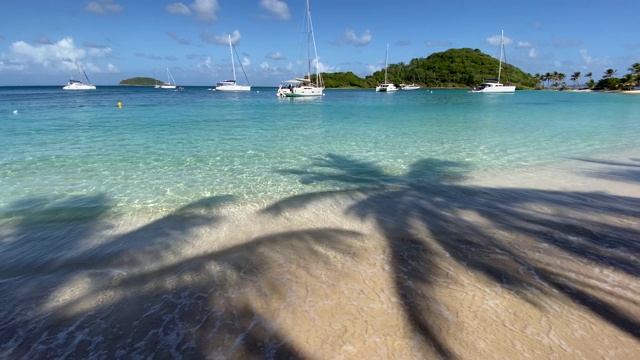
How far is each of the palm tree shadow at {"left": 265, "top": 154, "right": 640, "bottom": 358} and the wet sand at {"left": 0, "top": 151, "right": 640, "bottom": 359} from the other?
34 millimetres

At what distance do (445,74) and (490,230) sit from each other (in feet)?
628

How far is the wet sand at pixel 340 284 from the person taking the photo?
364 cm

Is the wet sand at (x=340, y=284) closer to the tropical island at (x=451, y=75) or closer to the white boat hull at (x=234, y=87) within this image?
the white boat hull at (x=234, y=87)

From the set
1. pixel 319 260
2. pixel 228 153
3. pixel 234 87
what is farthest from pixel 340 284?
pixel 234 87

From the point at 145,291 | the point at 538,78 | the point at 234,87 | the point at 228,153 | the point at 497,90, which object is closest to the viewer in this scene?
the point at 145,291

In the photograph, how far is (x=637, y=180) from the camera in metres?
10.1

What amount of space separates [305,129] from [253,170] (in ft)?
38.9

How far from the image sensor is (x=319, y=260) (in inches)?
216

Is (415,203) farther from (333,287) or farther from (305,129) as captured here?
(305,129)

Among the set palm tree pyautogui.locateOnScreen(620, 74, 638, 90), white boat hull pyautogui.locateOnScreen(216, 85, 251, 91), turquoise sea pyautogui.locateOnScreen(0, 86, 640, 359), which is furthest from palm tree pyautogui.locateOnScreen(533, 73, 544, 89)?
turquoise sea pyautogui.locateOnScreen(0, 86, 640, 359)

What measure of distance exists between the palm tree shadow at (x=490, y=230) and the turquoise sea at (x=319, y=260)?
4 cm

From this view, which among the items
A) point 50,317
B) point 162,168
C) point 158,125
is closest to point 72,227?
point 50,317

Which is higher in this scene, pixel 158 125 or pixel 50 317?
pixel 158 125

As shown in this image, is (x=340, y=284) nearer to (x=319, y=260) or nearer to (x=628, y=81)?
(x=319, y=260)
